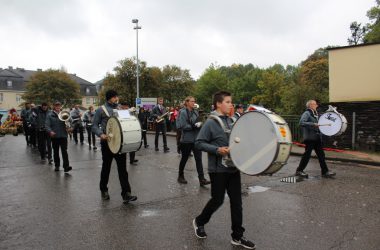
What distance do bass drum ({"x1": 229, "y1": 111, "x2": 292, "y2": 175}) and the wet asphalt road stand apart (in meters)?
1.10

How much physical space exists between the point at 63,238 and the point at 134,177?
4.54 metres

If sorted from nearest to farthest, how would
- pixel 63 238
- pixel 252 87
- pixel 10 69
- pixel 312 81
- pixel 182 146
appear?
1. pixel 63 238
2. pixel 182 146
3. pixel 312 81
4. pixel 252 87
5. pixel 10 69

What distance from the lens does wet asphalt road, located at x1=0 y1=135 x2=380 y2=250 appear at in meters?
5.17

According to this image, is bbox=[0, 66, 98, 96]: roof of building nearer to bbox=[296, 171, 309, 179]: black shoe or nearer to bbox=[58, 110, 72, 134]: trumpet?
bbox=[58, 110, 72, 134]: trumpet

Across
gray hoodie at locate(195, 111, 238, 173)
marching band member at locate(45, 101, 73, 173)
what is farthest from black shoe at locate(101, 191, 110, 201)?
marching band member at locate(45, 101, 73, 173)

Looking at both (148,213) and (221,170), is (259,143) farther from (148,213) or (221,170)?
(148,213)

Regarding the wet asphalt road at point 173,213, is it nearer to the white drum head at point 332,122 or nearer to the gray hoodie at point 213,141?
the gray hoodie at point 213,141

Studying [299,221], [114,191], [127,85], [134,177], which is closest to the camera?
[299,221]

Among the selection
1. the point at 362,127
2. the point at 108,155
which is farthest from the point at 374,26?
the point at 108,155

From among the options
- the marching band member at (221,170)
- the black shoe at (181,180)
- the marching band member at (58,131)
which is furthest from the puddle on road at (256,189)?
the marching band member at (58,131)

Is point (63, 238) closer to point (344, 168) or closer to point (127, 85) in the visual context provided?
point (344, 168)

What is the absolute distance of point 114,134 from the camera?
683cm

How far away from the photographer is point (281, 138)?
4.45 meters

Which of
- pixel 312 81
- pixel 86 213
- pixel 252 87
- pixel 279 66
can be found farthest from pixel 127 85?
pixel 279 66
